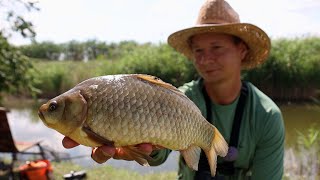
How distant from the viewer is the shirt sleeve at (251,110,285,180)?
2.27 m

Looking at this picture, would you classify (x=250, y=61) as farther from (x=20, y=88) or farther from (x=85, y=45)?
(x=85, y=45)

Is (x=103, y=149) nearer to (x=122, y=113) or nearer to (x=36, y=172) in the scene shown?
(x=122, y=113)

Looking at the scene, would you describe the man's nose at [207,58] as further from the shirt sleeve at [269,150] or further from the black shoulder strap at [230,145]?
the shirt sleeve at [269,150]

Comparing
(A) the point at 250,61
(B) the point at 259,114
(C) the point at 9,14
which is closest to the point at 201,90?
(B) the point at 259,114

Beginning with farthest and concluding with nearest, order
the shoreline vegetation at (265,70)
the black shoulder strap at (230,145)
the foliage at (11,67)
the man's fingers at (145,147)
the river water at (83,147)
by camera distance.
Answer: the shoreline vegetation at (265,70) → the river water at (83,147) → the foliage at (11,67) → the black shoulder strap at (230,145) → the man's fingers at (145,147)

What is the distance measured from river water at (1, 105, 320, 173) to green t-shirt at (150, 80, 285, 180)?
11.2ft

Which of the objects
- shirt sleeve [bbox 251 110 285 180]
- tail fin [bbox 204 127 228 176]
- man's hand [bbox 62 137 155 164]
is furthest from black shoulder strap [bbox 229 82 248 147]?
man's hand [bbox 62 137 155 164]

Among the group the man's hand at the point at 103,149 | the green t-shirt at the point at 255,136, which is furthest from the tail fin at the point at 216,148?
the green t-shirt at the point at 255,136

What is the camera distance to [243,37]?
2447mm

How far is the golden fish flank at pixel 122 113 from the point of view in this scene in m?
1.19

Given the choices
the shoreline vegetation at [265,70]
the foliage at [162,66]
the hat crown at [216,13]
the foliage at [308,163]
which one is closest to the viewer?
the hat crown at [216,13]

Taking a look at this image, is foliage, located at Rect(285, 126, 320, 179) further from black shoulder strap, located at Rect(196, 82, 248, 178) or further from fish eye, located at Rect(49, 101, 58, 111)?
fish eye, located at Rect(49, 101, 58, 111)

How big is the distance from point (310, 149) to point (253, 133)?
358 centimetres

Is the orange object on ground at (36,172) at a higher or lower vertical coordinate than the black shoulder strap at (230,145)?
lower
